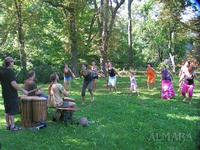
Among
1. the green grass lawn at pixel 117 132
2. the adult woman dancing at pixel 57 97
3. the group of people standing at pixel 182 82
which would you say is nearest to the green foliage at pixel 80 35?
the group of people standing at pixel 182 82

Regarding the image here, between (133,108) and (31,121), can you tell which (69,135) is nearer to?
(31,121)

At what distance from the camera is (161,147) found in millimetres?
11180

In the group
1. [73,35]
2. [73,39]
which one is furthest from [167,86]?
[73,39]

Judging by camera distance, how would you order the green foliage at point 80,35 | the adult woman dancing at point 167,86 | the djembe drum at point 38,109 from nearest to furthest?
the djembe drum at point 38,109 → the adult woman dancing at point 167,86 → the green foliage at point 80,35

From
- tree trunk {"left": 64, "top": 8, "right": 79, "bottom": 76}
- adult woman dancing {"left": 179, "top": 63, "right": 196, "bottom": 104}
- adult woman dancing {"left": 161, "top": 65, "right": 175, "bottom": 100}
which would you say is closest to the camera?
adult woman dancing {"left": 179, "top": 63, "right": 196, "bottom": 104}

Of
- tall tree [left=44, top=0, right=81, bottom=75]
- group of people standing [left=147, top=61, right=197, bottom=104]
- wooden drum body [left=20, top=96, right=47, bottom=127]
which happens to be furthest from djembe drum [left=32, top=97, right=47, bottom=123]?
tall tree [left=44, top=0, right=81, bottom=75]

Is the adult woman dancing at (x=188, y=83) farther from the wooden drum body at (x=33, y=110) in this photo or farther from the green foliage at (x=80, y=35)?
the wooden drum body at (x=33, y=110)

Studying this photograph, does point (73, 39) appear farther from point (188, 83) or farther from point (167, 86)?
point (188, 83)

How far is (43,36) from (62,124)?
140 feet

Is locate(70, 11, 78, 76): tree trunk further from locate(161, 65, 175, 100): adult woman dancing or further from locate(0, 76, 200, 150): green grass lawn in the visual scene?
locate(0, 76, 200, 150): green grass lawn

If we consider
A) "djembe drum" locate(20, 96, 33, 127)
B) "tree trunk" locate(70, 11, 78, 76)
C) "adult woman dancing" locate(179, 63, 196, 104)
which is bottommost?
"djembe drum" locate(20, 96, 33, 127)

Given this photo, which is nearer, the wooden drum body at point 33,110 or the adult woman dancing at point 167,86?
the wooden drum body at point 33,110

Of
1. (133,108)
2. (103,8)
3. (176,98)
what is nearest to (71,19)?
(103,8)

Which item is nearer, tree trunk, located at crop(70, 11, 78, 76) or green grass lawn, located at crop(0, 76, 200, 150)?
green grass lawn, located at crop(0, 76, 200, 150)
